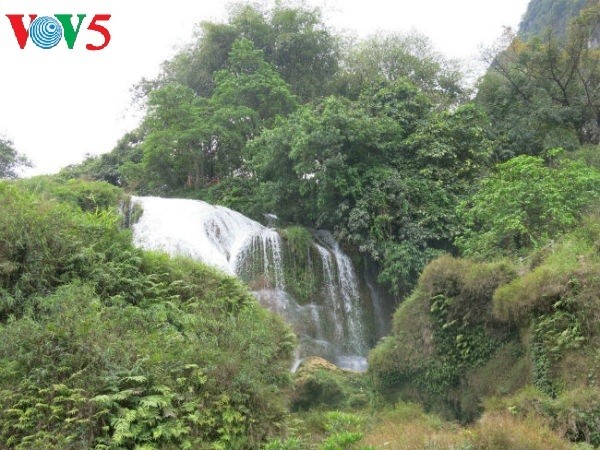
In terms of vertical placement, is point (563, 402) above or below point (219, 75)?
below

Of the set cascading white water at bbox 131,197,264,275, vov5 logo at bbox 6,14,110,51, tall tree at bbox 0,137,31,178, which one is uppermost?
tall tree at bbox 0,137,31,178

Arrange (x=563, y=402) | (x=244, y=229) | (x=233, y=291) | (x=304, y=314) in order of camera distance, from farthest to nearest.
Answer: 1. (x=244, y=229)
2. (x=304, y=314)
3. (x=233, y=291)
4. (x=563, y=402)

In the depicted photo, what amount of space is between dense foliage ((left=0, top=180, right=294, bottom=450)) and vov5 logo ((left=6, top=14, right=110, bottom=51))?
3.59 meters

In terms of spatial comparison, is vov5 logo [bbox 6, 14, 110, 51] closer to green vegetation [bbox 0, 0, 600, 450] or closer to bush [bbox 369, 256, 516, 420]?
green vegetation [bbox 0, 0, 600, 450]

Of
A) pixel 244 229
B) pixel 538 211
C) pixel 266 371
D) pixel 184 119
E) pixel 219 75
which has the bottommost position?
pixel 266 371

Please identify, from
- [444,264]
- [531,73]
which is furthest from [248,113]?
[444,264]

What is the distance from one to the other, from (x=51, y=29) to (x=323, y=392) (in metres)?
9.04

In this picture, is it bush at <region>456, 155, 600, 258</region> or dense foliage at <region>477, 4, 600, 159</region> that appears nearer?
bush at <region>456, 155, 600, 258</region>

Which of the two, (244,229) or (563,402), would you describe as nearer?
(563,402)

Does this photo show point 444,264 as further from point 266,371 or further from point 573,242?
point 266,371

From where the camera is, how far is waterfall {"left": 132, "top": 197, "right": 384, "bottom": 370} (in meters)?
15.5

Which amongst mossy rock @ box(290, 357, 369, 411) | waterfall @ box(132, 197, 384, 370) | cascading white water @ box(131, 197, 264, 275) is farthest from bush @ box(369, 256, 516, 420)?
cascading white water @ box(131, 197, 264, 275)

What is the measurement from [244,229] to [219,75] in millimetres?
10115

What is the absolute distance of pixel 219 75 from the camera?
24.9 meters
